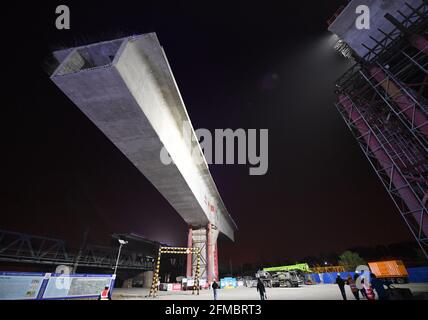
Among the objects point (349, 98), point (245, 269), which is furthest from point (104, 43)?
point (245, 269)

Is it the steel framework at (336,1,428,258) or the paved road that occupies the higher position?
the steel framework at (336,1,428,258)

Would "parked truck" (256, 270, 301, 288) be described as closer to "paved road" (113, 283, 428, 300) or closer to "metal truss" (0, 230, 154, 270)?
"paved road" (113, 283, 428, 300)

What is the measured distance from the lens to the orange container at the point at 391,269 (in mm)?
25641

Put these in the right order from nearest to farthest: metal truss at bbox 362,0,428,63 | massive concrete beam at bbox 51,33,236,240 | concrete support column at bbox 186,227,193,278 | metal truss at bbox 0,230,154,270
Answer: massive concrete beam at bbox 51,33,236,240 < metal truss at bbox 362,0,428,63 < metal truss at bbox 0,230,154,270 < concrete support column at bbox 186,227,193,278

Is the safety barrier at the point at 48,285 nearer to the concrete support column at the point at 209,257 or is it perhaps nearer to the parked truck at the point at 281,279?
the parked truck at the point at 281,279

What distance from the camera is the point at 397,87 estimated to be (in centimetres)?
1702

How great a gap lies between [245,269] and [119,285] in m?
76.9

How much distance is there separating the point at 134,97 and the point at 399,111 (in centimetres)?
2008

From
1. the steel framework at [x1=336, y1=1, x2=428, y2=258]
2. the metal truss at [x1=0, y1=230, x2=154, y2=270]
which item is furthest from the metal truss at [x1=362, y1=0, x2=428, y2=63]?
the metal truss at [x1=0, y1=230, x2=154, y2=270]

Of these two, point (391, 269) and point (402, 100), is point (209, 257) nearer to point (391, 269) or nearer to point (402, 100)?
point (391, 269)

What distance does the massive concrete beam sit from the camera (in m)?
10.8

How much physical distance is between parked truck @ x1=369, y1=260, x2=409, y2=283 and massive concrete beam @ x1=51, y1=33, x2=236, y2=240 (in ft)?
92.9

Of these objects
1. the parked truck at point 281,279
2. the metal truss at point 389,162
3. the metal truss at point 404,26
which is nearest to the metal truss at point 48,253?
the parked truck at point 281,279

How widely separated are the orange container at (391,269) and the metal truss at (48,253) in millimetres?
43771
